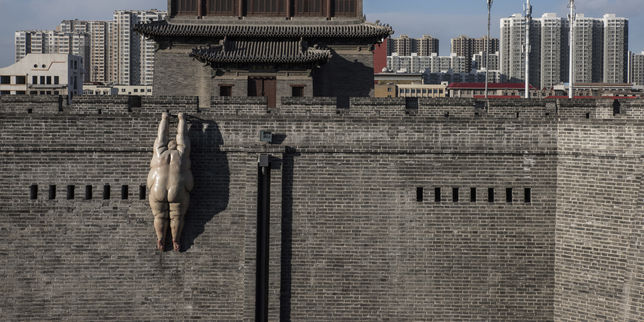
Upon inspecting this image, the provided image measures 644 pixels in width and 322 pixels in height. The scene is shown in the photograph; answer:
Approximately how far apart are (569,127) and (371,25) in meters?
10.5

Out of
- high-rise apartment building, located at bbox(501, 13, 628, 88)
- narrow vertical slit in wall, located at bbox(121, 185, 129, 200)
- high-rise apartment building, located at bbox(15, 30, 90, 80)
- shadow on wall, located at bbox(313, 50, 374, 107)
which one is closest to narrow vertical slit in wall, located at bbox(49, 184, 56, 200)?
narrow vertical slit in wall, located at bbox(121, 185, 129, 200)

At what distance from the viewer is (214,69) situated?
961 inches

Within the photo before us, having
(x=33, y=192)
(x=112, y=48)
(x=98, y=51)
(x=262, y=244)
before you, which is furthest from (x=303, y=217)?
(x=98, y=51)

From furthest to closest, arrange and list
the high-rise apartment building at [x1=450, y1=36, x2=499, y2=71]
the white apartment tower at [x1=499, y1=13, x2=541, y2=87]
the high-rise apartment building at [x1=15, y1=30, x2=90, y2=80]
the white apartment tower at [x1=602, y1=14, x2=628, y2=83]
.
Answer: the high-rise apartment building at [x1=450, y1=36, x2=499, y2=71] < the high-rise apartment building at [x1=15, y1=30, x2=90, y2=80] < the white apartment tower at [x1=499, y1=13, x2=541, y2=87] < the white apartment tower at [x1=602, y1=14, x2=628, y2=83]

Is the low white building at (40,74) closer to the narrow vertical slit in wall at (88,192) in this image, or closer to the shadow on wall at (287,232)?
the narrow vertical slit in wall at (88,192)

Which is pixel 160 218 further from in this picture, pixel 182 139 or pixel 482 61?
pixel 482 61

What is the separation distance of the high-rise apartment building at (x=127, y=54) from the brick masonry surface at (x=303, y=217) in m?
129

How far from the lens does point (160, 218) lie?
1584 cm

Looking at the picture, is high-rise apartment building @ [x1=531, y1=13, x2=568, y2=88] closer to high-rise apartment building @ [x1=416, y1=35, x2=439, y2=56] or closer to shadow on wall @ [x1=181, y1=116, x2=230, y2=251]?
high-rise apartment building @ [x1=416, y1=35, x2=439, y2=56]

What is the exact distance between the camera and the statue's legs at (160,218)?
1578 centimetres

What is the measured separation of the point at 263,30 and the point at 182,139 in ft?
32.1

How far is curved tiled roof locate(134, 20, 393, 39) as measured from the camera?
961 inches

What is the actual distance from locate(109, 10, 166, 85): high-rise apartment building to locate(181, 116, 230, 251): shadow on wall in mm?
129675

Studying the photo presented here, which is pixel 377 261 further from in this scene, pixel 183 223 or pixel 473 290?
pixel 183 223
